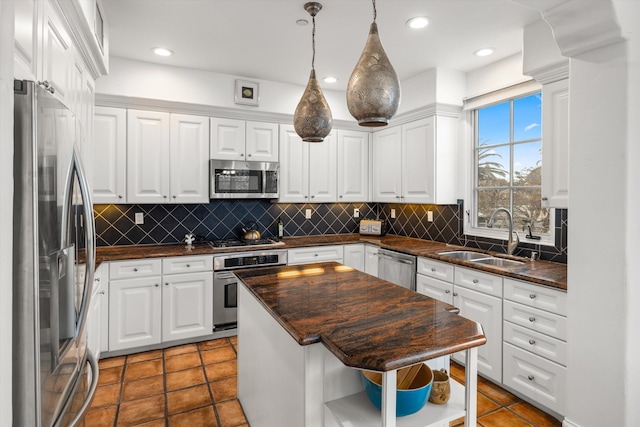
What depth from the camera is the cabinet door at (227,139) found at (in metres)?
3.75

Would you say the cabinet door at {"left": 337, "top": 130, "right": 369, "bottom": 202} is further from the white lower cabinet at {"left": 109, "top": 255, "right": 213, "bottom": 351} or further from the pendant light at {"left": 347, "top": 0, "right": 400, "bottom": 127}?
the pendant light at {"left": 347, "top": 0, "right": 400, "bottom": 127}

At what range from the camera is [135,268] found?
3.22 metres

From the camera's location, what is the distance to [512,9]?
242 cm

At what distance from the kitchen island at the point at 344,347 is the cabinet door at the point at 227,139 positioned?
2.10 meters

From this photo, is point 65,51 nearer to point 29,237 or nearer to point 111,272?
point 29,237

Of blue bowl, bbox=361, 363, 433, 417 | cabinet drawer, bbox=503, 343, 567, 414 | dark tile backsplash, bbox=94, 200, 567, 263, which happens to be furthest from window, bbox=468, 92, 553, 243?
blue bowl, bbox=361, 363, 433, 417

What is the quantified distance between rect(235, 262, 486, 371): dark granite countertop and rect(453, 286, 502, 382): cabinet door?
1.08 m

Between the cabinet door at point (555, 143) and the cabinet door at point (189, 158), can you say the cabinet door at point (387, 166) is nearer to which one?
the cabinet door at point (555, 143)

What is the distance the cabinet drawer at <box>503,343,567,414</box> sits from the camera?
89.6 inches

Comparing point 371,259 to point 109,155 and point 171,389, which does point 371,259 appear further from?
point 109,155

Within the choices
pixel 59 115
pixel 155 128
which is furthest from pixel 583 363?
pixel 155 128

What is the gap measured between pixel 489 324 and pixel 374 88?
210 cm

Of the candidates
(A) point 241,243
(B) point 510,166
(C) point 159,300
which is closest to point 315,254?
(A) point 241,243

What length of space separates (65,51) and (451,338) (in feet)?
6.88
